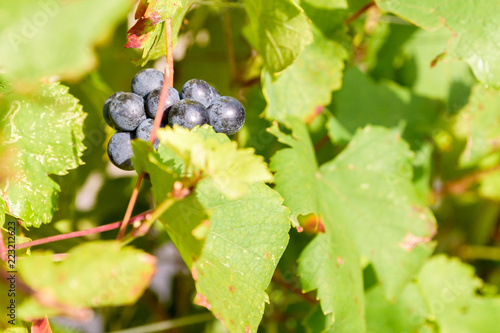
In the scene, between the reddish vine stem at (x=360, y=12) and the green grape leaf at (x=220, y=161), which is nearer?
the green grape leaf at (x=220, y=161)

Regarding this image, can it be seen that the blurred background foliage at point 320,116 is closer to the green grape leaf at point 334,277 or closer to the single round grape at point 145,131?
the green grape leaf at point 334,277

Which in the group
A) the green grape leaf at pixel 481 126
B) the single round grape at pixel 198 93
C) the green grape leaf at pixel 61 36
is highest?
the green grape leaf at pixel 61 36

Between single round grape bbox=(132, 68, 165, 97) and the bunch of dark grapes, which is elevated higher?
single round grape bbox=(132, 68, 165, 97)

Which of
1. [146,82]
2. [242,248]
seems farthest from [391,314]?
[146,82]

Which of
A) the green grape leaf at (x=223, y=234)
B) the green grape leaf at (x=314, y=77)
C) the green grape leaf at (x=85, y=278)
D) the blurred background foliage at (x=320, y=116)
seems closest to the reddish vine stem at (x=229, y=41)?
the blurred background foliage at (x=320, y=116)

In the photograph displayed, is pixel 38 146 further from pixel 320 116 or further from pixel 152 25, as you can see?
pixel 320 116

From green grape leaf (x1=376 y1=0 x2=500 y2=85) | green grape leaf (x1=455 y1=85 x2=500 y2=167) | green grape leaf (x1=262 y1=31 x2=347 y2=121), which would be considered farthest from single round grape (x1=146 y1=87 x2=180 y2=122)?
green grape leaf (x1=455 y1=85 x2=500 y2=167)

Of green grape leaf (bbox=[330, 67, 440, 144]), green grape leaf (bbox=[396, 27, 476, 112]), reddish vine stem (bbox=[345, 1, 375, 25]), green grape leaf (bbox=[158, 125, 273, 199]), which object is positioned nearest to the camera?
green grape leaf (bbox=[158, 125, 273, 199])

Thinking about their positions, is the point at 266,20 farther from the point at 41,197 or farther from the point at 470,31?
the point at 41,197

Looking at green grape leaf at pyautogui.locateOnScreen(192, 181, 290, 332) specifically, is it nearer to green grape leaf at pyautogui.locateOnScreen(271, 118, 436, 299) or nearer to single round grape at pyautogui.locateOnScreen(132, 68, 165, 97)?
single round grape at pyautogui.locateOnScreen(132, 68, 165, 97)
